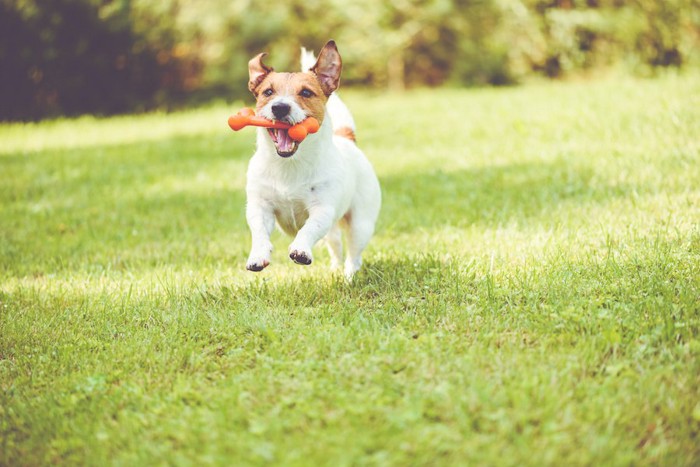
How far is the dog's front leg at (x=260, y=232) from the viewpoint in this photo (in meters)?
3.65

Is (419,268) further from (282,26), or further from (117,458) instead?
(282,26)

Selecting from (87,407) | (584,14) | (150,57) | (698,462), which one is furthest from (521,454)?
(584,14)

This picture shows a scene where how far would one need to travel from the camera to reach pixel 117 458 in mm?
2547

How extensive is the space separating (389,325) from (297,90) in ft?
4.92

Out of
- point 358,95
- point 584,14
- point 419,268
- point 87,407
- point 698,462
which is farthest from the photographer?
point 358,95

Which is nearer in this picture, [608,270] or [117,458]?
[117,458]

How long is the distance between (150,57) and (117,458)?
13.2m

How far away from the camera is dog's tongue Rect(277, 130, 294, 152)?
3.88 meters

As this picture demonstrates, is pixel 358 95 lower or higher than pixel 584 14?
lower

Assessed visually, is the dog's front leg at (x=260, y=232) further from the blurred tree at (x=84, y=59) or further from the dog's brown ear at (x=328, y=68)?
the blurred tree at (x=84, y=59)

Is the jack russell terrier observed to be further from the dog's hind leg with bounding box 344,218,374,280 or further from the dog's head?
the dog's hind leg with bounding box 344,218,374,280

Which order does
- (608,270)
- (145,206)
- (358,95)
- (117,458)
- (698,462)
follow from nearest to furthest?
(698,462)
(117,458)
(608,270)
(145,206)
(358,95)

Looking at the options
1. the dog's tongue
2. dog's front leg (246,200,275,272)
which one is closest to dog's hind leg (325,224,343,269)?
dog's front leg (246,200,275,272)

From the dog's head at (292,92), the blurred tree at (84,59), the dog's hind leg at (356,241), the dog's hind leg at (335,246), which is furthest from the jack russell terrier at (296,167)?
the blurred tree at (84,59)
